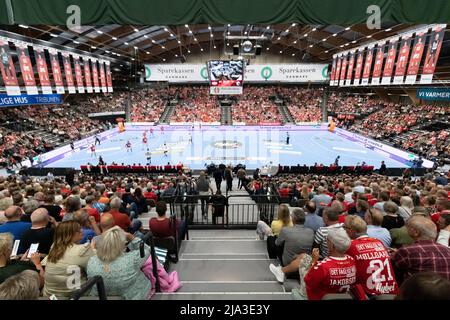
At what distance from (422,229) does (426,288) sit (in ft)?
6.12

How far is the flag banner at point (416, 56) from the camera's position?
14.9 metres

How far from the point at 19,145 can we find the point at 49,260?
26.5m

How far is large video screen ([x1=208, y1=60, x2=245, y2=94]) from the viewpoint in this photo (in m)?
30.8

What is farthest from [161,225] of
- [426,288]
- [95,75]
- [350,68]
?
[350,68]

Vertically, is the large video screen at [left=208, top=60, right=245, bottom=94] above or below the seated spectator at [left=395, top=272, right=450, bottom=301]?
above

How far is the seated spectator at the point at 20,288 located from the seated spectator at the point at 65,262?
850mm

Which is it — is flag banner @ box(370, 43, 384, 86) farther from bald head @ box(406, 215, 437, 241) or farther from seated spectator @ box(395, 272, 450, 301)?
seated spectator @ box(395, 272, 450, 301)

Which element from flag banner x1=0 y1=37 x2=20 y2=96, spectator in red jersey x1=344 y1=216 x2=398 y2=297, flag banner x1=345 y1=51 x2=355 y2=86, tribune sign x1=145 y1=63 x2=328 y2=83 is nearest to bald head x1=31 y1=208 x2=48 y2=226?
spectator in red jersey x1=344 y1=216 x2=398 y2=297

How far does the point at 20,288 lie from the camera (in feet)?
6.59

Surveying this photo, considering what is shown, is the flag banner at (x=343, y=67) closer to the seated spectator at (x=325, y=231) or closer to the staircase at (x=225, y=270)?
the staircase at (x=225, y=270)

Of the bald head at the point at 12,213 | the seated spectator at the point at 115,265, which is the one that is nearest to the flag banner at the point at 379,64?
the seated spectator at the point at 115,265

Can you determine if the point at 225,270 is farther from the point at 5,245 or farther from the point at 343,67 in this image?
the point at 343,67

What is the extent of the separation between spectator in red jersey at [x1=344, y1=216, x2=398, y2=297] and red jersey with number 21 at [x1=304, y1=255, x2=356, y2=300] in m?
0.23
